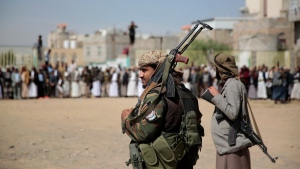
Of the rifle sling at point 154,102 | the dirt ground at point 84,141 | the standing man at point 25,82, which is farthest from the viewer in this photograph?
the standing man at point 25,82

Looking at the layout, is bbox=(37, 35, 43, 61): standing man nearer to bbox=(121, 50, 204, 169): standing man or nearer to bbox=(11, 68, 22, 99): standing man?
bbox=(11, 68, 22, 99): standing man

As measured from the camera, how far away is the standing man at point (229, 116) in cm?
459

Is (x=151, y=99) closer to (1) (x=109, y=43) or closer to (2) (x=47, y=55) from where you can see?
(2) (x=47, y=55)

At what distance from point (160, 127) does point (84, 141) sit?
22.2 ft

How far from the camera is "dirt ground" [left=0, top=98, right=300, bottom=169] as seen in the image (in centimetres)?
827

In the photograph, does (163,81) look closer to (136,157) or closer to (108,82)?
(136,157)

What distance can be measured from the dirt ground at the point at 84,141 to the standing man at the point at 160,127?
12.8 feet

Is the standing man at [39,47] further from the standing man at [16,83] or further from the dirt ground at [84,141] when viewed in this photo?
the dirt ground at [84,141]

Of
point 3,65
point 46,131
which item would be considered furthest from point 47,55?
point 46,131

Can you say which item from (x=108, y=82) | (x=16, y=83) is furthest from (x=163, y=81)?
(x=108, y=82)

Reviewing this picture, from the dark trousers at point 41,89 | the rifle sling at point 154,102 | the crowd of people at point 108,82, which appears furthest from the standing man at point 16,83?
the rifle sling at point 154,102

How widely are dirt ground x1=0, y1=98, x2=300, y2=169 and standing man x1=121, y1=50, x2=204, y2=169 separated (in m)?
3.91

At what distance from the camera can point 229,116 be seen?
455cm

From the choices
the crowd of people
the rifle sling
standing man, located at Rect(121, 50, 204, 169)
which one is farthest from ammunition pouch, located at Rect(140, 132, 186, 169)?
the crowd of people
